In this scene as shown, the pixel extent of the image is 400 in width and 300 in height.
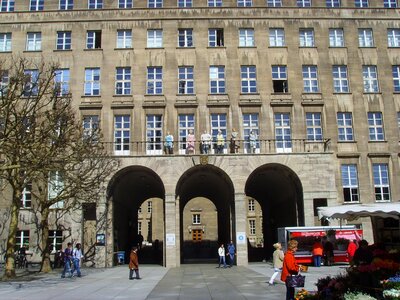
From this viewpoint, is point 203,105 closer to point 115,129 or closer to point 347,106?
point 115,129

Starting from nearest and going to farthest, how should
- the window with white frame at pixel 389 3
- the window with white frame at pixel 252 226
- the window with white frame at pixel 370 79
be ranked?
the window with white frame at pixel 370 79 → the window with white frame at pixel 389 3 → the window with white frame at pixel 252 226

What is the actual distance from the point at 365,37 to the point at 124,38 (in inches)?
821

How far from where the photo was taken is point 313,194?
110ft

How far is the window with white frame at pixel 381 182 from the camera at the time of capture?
36.1 meters

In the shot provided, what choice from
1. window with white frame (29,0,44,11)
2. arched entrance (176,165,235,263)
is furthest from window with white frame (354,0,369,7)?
window with white frame (29,0,44,11)

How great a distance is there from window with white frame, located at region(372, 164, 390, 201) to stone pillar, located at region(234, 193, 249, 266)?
1114 centimetres

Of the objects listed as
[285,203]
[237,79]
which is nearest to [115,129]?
[237,79]

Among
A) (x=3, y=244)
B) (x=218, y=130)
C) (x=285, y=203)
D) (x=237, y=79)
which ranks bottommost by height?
(x=3, y=244)

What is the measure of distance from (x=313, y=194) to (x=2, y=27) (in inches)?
1156

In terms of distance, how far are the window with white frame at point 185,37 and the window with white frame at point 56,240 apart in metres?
18.4

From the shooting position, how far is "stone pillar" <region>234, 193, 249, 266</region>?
109ft

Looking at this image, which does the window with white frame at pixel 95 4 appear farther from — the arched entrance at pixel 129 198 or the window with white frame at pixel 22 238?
the window with white frame at pixel 22 238

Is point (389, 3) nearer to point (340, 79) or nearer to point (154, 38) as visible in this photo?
point (340, 79)

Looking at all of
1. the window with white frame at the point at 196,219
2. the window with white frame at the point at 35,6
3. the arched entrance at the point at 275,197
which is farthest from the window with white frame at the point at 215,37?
the window with white frame at the point at 196,219
